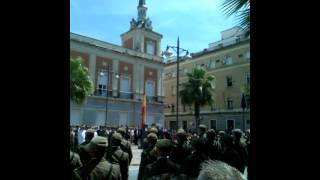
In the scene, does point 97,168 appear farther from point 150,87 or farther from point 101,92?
point 150,87

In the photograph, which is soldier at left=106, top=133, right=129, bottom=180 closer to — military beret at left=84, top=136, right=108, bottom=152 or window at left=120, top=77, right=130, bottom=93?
military beret at left=84, top=136, right=108, bottom=152

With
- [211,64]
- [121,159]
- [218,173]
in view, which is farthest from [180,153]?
[211,64]

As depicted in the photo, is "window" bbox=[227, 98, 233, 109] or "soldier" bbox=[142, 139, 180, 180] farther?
"window" bbox=[227, 98, 233, 109]

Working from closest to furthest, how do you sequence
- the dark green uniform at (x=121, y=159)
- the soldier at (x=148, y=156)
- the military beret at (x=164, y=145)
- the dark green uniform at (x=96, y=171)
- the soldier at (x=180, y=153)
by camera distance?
the dark green uniform at (x=96, y=171) < the military beret at (x=164, y=145) < the soldier at (x=180, y=153) < the soldier at (x=148, y=156) < the dark green uniform at (x=121, y=159)

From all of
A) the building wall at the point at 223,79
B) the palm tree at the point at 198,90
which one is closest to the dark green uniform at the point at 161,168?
the palm tree at the point at 198,90

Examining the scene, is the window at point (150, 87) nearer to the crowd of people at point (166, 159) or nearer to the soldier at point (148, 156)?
the crowd of people at point (166, 159)

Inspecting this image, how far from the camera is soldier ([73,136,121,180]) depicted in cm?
424

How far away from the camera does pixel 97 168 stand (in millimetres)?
4324

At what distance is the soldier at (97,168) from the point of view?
4.24 m

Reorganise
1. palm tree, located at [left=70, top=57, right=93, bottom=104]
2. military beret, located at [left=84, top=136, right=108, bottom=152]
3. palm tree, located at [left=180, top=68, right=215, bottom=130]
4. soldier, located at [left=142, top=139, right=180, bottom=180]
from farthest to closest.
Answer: palm tree, located at [left=180, top=68, right=215, bottom=130]
palm tree, located at [left=70, top=57, right=93, bottom=104]
soldier, located at [left=142, top=139, right=180, bottom=180]
military beret, located at [left=84, top=136, right=108, bottom=152]

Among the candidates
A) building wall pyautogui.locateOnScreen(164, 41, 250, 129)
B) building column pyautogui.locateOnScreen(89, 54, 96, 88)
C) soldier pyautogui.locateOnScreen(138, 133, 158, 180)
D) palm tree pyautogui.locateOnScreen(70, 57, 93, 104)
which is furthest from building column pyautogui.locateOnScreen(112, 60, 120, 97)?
soldier pyautogui.locateOnScreen(138, 133, 158, 180)

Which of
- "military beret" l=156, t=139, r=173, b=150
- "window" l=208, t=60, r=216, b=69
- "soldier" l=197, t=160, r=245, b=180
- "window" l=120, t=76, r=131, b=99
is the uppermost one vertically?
"window" l=208, t=60, r=216, b=69

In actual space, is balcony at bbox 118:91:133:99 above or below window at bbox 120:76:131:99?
below
